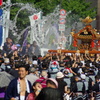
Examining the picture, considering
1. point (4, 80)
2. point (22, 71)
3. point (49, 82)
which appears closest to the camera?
point (49, 82)

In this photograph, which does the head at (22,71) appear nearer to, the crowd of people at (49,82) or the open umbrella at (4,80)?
the crowd of people at (49,82)

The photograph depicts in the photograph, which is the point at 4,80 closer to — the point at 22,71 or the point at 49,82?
the point at 22,71

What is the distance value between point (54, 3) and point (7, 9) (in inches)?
445

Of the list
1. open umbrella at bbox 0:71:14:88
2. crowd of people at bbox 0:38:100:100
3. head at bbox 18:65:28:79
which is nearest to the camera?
crowd of people at bbox 0:38:100:100

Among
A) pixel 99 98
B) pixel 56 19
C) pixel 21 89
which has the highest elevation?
pixel 56 19

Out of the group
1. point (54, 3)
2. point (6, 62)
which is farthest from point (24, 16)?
point (6, 62)

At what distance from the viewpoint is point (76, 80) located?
9.02m

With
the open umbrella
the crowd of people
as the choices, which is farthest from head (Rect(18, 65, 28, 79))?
the open umbrella

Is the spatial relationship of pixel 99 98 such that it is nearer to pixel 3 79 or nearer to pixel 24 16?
pixel 3 79

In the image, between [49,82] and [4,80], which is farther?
[4,80]

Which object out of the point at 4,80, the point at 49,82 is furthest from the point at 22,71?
the point at 4,80

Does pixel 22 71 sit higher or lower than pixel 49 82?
higher

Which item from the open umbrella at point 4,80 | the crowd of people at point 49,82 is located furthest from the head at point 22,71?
the open umbrella at point 4,80

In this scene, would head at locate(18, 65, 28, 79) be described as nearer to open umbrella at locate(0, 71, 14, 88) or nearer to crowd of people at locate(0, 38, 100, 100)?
crowd of people at locate(0, 38, 100, 100)
